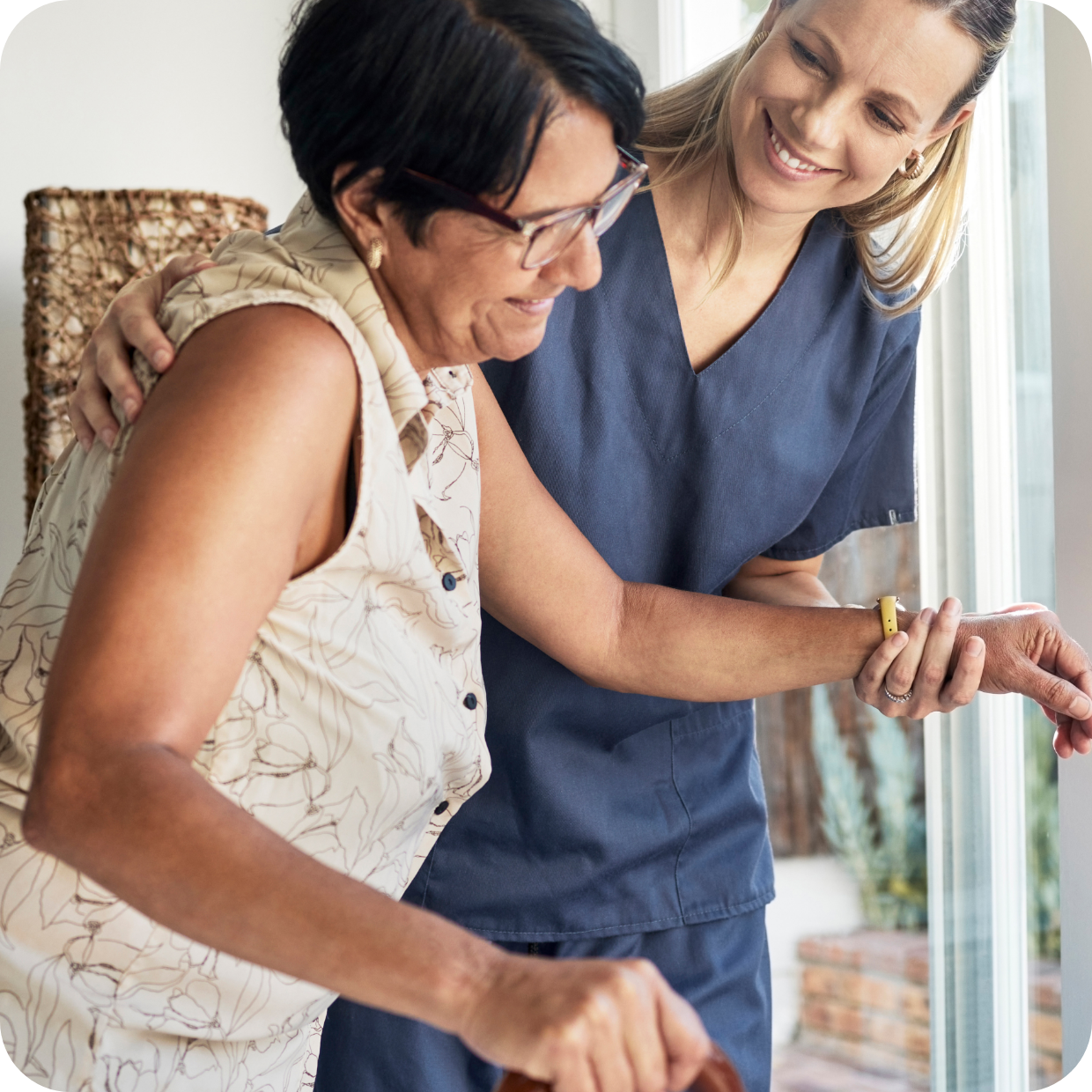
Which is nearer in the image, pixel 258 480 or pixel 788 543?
pixel 258 480

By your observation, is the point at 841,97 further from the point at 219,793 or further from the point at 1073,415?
the point at 219,793

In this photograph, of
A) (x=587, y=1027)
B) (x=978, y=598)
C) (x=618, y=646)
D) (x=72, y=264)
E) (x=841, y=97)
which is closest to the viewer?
(x=587, y=1027)

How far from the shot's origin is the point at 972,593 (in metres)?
1.82

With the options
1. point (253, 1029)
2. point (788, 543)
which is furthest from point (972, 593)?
point (253, 1029)

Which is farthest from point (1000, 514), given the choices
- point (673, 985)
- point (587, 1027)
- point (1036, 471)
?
point (587, 1027)

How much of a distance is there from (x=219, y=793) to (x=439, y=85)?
1.59 feet

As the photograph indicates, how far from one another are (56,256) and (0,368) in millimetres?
380

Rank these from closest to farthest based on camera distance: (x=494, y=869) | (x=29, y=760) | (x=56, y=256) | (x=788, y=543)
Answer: (x=29, y=760)
(x=494, y=869)
(x=788, y=543)
(x=56, y=256)

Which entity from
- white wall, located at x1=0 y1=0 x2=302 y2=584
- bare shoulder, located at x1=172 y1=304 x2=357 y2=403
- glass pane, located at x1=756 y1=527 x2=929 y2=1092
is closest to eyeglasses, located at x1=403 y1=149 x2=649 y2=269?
bare shoulder, located at x1=172 y1=304 x2=357 y2=403

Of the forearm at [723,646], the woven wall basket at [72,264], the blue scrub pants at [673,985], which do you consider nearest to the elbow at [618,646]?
the forearm at [723,646]

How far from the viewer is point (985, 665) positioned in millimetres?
1299

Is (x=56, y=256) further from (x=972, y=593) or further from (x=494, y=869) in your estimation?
(x=972, y=593)

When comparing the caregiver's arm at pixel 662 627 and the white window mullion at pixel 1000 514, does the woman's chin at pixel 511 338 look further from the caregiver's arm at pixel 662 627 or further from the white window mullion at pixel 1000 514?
the white window mullion at pixel 1000 514

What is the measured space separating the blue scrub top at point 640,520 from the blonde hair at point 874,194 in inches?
1.1
